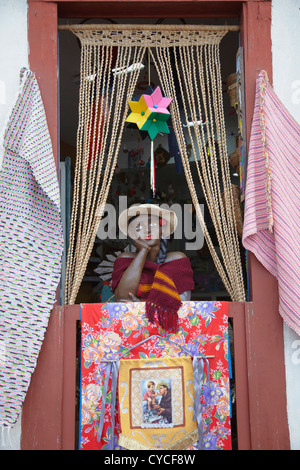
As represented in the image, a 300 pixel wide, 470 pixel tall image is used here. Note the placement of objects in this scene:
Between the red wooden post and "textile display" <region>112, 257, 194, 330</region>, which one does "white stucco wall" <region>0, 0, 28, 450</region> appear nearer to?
"textile display" <region>112, 257, 194, 330</region>

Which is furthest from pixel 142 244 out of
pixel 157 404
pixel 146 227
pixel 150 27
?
pixel 150 27

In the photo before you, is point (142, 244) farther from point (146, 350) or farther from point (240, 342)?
point (240, 342)

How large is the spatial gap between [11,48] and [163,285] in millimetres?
1878

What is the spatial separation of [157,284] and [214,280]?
7.66ft

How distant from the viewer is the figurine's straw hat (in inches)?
138

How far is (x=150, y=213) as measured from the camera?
3.53 metres

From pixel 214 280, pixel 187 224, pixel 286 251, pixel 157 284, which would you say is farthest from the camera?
pixel 214 280

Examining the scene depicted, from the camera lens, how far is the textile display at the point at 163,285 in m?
3.10

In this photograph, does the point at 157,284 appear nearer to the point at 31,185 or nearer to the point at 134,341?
the point at 134,341

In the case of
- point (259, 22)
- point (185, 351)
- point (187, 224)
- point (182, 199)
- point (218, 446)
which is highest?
point (259, 22)

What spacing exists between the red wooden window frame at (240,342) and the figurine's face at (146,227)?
688 millimetres

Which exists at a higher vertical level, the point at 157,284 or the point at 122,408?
the point at 157,284

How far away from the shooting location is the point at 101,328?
3129mm

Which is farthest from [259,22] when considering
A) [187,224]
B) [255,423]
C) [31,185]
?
[255,423]
